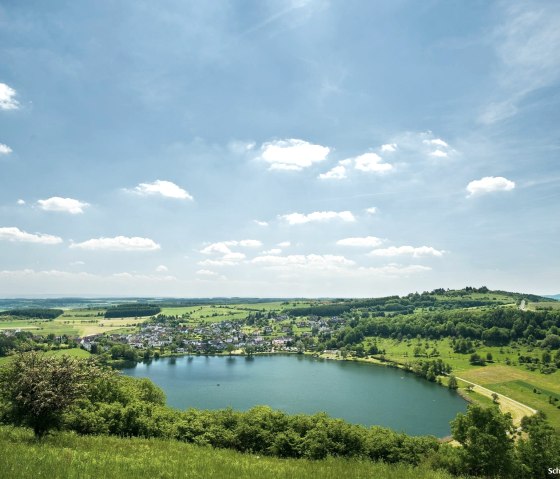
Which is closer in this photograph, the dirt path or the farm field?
the dirt path

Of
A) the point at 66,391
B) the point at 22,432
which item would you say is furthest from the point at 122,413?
the point at 66,391

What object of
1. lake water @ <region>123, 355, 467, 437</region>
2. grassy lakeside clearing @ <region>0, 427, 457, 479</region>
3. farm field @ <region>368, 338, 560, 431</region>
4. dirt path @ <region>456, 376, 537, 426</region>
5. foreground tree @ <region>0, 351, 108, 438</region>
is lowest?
lake water @ <region>123, 355, 467, 437</region>

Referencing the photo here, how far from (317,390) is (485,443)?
7828cm

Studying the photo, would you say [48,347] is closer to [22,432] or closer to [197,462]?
[22,432]

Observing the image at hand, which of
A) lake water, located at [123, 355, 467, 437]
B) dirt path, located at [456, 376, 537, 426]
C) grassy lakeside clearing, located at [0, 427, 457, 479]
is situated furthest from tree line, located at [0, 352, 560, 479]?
dirt path, located at [456, 376, 537, 426]

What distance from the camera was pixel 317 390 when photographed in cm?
10369

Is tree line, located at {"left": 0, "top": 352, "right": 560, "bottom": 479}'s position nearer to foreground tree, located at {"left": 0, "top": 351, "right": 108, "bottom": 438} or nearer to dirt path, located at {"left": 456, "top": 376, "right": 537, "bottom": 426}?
foreground tree, located at {"left": 0, "top": 351, "right": 108, "bottom": 438}

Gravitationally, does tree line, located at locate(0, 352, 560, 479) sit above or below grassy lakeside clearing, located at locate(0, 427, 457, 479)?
below

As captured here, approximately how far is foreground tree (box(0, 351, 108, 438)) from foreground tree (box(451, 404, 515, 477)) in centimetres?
2791

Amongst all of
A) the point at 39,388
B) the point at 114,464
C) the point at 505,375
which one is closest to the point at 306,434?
the point at 114,464

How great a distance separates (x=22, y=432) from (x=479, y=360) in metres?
139

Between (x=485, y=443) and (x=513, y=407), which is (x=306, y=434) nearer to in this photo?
(x=485, y=443)

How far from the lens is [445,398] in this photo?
315 feet

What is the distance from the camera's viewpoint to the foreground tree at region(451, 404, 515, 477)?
28.5 m
